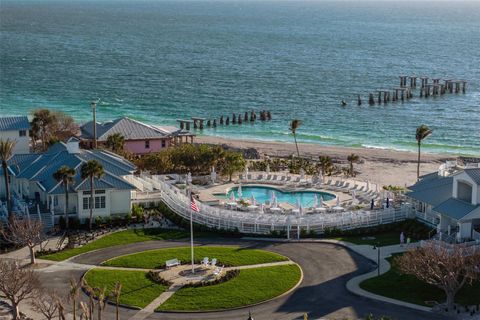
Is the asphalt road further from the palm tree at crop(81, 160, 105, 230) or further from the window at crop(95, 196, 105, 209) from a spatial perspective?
the window at crop(95, 196, 105, 209)

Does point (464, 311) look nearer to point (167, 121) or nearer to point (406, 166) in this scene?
point (406, 166)

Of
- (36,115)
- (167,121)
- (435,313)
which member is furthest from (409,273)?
(167,121)

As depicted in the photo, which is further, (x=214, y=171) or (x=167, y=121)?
(x=167, y=121)

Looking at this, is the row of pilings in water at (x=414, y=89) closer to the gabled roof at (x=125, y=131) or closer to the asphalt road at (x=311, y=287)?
the gabled roof at (x=125, y=131)

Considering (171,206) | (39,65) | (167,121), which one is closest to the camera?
(171,206)

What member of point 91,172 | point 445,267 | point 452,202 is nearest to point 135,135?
point 91,172

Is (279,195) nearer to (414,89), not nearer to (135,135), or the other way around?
(135,135)

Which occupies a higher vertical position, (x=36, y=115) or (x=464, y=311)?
(x=36, y=115)
